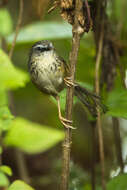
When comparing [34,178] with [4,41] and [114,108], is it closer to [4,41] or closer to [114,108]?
[4,41]

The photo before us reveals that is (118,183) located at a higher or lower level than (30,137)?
lower

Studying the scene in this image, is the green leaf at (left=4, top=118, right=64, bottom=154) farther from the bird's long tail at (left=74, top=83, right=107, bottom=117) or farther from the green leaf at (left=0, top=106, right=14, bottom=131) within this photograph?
the bird's long tail at (left=74, top=83, right=107, bottom=117)

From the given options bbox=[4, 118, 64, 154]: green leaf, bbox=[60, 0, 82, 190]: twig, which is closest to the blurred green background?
bbox=[4, 118, 64, 154]: green leaf

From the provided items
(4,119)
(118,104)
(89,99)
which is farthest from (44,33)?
(4,119)

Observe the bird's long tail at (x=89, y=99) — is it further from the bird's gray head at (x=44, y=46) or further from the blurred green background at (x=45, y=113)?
the bird's gray head at (x=44, y=46)

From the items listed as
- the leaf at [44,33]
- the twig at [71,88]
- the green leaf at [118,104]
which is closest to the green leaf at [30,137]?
the twig at [71,88]

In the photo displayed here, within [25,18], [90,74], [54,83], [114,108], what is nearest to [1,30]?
[114,108]

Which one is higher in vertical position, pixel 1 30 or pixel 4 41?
pixel 1 30

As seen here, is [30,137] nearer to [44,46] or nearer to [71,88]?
[71,88]

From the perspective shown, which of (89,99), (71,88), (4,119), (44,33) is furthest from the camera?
(44,33)
